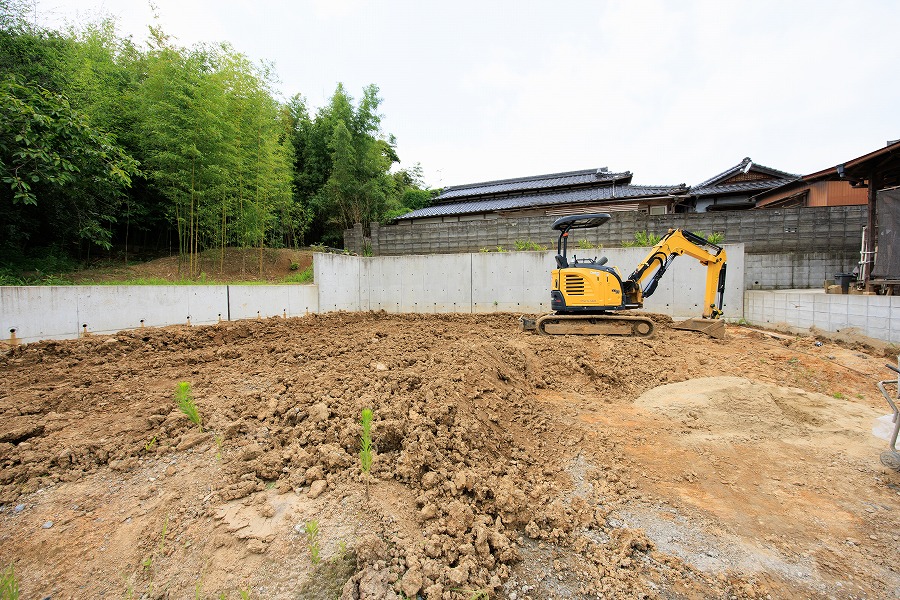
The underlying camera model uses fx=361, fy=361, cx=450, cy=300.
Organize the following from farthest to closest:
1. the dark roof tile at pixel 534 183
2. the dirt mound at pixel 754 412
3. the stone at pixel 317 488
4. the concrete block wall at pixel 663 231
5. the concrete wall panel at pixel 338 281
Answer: the dark roof tile at pixel 534 183, the concrete wall panel at pixel 338 281, the concrete block wall at pixel 663 231, the dirt mound at pixel 754 412, the stone at pixel 317 488

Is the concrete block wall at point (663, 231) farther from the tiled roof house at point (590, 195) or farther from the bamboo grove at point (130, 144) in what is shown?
the bamboo grove at point (130, 144)

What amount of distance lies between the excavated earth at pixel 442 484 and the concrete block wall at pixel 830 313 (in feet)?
5.34

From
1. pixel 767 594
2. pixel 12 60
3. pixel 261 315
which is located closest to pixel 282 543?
pixel 767 594

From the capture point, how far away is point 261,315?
7039 mm

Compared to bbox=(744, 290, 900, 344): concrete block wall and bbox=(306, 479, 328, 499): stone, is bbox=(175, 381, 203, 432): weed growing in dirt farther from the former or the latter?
bbox=(744, 290, 900, 344): concrete block wall

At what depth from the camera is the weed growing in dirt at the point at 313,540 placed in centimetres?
157

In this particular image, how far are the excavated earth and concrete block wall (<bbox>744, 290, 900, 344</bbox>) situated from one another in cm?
163

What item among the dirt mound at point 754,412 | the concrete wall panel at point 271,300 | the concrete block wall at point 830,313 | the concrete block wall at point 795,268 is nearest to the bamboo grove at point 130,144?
the concrete wall panel at point 271,300

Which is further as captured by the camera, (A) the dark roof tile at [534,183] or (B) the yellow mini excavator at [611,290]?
(A) the dark roof tile at [534,183]

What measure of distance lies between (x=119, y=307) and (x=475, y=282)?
692 centimetres

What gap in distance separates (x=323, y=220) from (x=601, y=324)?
459 inches

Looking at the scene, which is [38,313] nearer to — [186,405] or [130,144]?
[186,405]

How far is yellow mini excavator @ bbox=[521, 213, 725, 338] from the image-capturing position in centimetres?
586

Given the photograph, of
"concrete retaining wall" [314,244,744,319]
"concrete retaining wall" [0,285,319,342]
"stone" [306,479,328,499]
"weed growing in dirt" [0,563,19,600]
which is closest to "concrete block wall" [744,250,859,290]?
"concrete retaining wall" [314,244,744,319]
